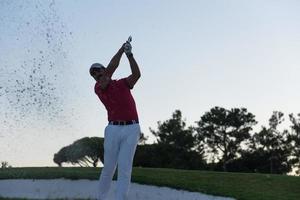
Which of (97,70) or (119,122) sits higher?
(97,70)

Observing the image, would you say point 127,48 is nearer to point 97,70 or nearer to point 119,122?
point 97,70

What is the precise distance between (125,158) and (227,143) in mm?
62461

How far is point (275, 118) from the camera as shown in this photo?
6950 cm

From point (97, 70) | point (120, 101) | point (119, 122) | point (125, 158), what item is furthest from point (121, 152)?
point (97, 70)

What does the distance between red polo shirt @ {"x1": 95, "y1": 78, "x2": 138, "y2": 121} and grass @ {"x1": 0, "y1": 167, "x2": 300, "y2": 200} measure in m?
7.38

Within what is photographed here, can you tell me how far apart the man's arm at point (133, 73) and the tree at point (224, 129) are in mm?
60928

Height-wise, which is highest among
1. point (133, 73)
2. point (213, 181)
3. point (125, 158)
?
A: point (133, 73)

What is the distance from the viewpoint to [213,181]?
1955cm

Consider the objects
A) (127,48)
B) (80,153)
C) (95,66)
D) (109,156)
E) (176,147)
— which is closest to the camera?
(127,48)

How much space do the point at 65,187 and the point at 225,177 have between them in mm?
7694

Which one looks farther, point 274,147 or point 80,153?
point 274,147

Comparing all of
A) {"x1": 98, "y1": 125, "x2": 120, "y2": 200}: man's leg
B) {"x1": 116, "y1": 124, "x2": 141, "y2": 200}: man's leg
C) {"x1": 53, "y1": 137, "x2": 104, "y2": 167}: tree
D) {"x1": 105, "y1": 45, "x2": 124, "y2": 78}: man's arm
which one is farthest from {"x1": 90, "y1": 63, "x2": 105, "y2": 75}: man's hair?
{"x1": 53, "y1": 137, "x2": 104, "y2": 167}: tree

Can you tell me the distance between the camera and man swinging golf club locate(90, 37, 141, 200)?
7855mm

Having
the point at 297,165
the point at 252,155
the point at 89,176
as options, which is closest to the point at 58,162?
the point at 89,176
